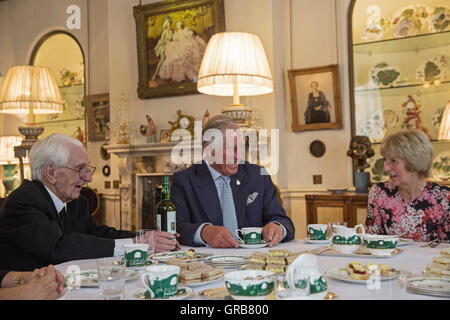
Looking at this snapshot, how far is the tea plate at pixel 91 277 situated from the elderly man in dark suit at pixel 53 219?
38 cm

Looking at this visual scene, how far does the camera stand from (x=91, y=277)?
146 centimetres

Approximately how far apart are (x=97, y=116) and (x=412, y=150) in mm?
4459

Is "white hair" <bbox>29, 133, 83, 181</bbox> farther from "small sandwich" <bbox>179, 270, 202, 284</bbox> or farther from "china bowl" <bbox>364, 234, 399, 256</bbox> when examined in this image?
"china bowl" <bbox>364, 234, 399, 256</bbox>

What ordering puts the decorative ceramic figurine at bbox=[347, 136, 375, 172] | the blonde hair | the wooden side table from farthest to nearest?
the decorative ceramic figurine at bbox=[347, 136, 375, 172] < the wooden side table < the blonde hair

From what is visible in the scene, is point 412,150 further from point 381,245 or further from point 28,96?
point 28,96

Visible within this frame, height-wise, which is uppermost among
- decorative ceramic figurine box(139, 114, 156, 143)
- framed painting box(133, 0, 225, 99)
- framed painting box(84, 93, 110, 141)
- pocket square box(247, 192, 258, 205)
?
framed painting box(133, 0, 225, 99)

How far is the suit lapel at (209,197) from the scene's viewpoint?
2518 mm

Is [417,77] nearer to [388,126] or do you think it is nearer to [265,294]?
[388,126]

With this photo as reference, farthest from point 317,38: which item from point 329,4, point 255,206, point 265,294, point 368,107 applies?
point 265,294

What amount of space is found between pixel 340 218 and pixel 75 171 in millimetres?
2632

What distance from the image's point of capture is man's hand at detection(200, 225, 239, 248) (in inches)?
81.9

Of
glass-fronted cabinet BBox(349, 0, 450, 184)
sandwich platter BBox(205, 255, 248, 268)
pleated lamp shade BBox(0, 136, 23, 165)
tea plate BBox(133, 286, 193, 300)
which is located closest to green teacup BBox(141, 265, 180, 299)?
tea plate BBox(133, 286, 193, 300)

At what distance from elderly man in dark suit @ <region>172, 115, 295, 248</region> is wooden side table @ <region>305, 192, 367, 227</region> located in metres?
1.67
